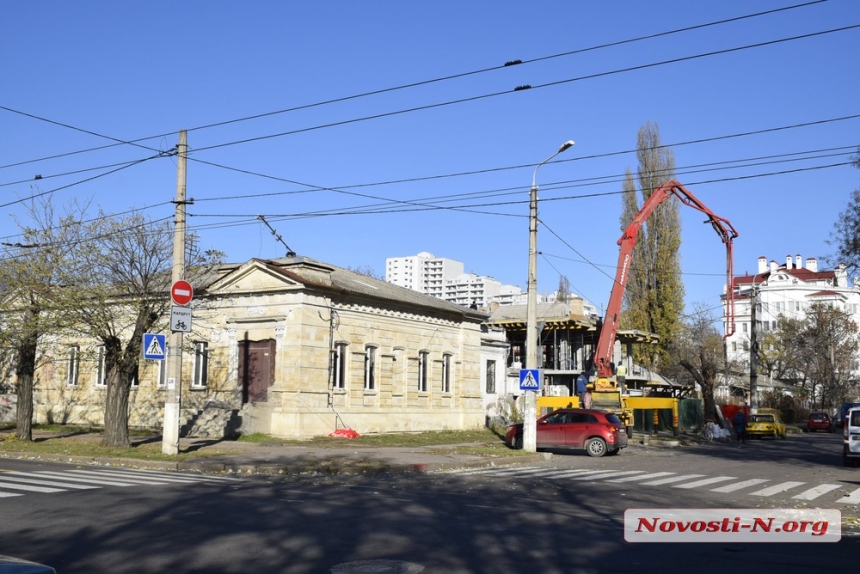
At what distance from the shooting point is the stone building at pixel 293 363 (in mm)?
30812

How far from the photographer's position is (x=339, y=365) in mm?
32938

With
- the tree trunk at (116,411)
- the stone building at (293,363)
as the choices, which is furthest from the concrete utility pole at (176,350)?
the stone building at (293,363)

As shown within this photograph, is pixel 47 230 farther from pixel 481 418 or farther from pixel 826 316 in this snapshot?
pixel 826 316

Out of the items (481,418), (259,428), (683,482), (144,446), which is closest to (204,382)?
(259,428)

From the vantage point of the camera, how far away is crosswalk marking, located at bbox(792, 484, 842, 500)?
16.4 metres

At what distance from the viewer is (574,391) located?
52.9 metres

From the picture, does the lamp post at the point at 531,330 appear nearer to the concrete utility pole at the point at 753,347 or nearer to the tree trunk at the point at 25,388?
the tree trunk at the point at 25,388

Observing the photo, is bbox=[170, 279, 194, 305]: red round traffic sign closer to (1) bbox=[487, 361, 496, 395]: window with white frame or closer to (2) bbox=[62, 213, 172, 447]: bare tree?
(2) bbox=[62, 213, 172, 447]: bare tree

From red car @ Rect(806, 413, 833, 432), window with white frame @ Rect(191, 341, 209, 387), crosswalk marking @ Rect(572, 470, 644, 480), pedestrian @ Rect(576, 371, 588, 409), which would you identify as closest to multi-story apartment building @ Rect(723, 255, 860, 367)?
red car @ Rect(806, 413, 833, 432)

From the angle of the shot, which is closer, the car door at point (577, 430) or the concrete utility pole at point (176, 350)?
the concrete utility pole at point (176, 350)

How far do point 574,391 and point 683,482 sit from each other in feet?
113

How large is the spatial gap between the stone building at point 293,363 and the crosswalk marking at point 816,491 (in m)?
17.9

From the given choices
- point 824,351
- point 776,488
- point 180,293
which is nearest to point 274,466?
point 180,293

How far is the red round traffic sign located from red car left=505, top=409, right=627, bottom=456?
1230 centimetres
